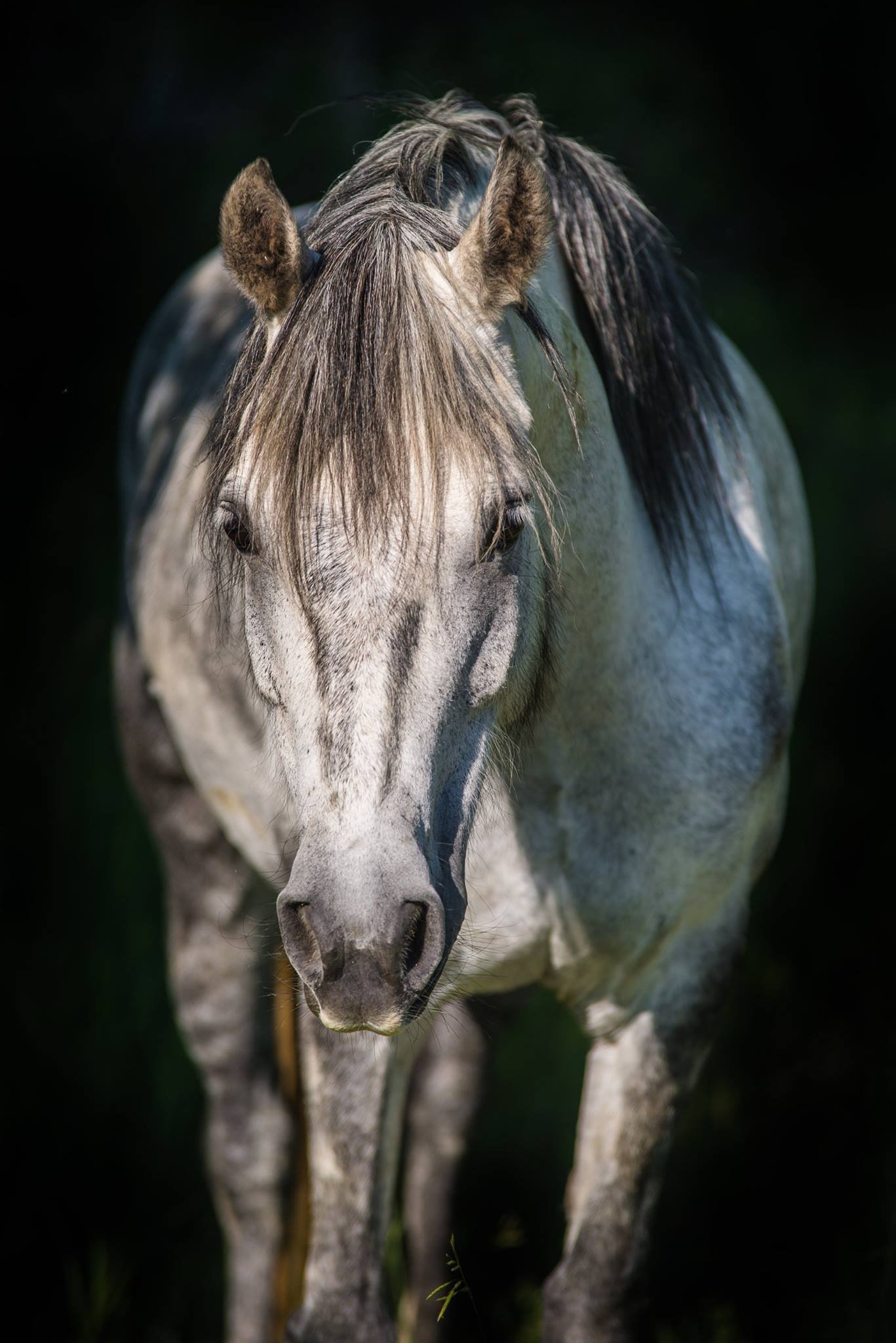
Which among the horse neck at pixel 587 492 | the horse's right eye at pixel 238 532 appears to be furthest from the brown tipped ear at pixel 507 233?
the horse's right eye at pixel 238 532

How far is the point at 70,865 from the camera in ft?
14.6

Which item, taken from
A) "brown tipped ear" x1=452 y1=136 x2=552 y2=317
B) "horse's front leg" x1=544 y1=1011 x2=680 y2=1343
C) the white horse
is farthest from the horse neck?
"horse's front leg" x1=544 y1=1011 x2=680 y2=1343

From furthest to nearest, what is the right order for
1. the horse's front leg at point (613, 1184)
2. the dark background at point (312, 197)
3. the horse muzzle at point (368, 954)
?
the dark background at point (312, 197), the horse's front leg at point (613, 1184), the horse muzzle at point (368, 954)

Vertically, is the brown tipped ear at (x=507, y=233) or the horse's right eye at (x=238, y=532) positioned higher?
the brown tipped ear at (x=507, y=233)

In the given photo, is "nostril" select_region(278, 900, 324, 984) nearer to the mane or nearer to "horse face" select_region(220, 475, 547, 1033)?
"horse face" select_region(220, 475, 547, 1033)

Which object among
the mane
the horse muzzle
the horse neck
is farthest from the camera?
the horse neck

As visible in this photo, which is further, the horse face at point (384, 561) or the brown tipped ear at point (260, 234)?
the brown tipped ear at point (260, 234)

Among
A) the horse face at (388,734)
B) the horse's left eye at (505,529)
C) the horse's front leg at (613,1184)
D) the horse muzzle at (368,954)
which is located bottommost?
the horse's front leg at (613,1184)

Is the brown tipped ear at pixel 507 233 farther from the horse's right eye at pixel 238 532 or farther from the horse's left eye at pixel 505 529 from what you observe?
the horse's right eye at pixel 238 532

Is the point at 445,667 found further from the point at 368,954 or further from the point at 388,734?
the point at 368,954

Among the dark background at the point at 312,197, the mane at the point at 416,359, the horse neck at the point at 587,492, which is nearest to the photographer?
the mane at the point at 416,359

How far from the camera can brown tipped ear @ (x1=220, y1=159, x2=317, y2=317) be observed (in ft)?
5.55

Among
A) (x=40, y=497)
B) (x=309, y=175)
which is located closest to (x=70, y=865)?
(x=40, y=497)

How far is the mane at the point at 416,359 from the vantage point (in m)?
1.59
